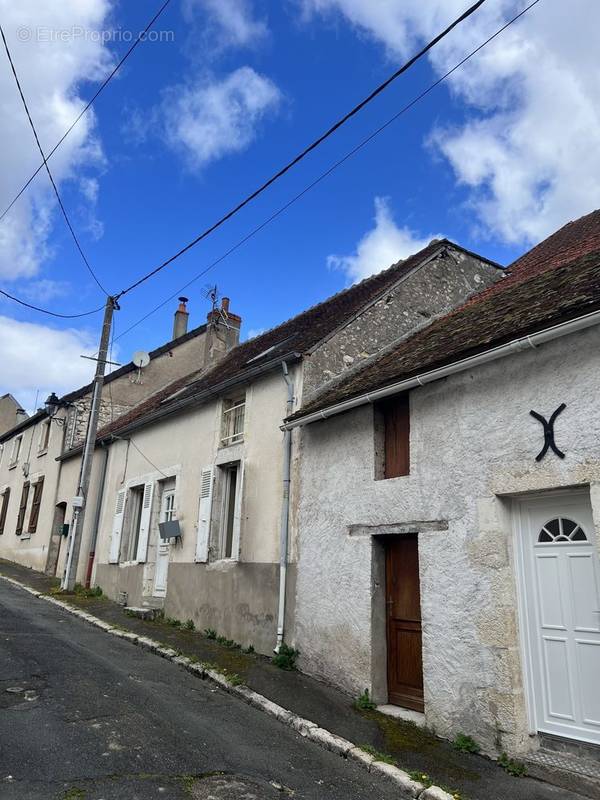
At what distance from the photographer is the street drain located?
4.00 m

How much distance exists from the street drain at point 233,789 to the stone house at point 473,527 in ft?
6.87

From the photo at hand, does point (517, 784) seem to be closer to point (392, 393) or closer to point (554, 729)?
point (554, 729)

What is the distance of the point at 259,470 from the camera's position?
30.1ft

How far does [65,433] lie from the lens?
58.6 ft

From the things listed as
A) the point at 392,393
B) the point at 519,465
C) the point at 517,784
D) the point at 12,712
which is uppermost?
the point at 392,393

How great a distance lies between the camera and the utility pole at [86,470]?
12.7 metres

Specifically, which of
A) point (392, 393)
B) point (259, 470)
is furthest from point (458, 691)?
point (259, 470)

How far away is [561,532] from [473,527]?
80cm

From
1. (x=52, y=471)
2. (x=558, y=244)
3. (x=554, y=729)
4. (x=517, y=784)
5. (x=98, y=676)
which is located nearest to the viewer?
(x=517, y=784)

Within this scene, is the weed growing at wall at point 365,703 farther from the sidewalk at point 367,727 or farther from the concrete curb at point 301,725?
the concrete curb at point 301,725

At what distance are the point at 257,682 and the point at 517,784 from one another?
128 inches

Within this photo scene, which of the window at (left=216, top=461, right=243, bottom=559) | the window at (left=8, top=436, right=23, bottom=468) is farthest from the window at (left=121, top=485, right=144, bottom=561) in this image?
the window at (left=8, top=436, right=23, bottom=468)

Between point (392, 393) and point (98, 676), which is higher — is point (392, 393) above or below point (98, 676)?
above

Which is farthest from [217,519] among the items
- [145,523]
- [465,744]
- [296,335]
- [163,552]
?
[465,744]
